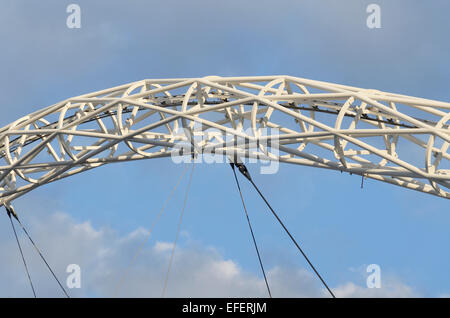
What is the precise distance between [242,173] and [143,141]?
5.99m

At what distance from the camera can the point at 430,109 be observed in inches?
1464

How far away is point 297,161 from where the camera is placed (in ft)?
133

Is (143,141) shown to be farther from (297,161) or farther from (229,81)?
(297,161)

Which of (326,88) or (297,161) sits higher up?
(326,88)

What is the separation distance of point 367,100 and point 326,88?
2.90 metres
